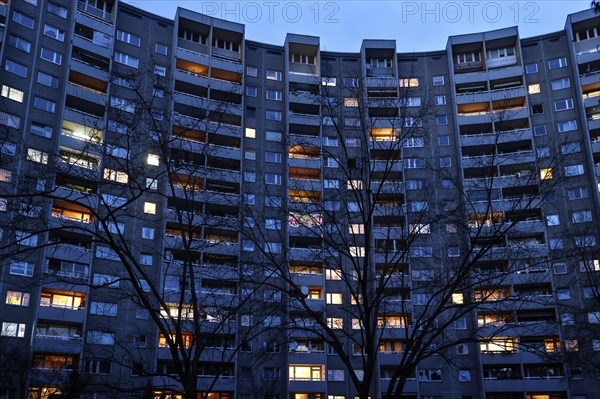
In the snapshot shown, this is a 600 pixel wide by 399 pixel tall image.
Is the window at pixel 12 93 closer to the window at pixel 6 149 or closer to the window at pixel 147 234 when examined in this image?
the window at pixel 6 149

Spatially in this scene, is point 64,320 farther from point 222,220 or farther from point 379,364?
point 222,220

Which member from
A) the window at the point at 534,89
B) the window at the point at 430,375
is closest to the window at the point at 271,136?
the window at the point at 534,89

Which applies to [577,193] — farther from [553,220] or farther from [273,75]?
[273,75]

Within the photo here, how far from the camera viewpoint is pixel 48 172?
14.9 metres

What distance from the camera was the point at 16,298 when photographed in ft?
193

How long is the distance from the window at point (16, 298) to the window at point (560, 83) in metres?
70.3

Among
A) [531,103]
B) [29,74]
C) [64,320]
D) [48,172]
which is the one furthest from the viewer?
[531,103]

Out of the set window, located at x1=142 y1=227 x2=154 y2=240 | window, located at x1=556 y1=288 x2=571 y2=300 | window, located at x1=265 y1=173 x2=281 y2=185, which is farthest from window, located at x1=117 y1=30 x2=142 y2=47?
window, located at x1=556 y1=288 x2=571 y2=300

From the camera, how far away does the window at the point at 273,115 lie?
83062 millimetres

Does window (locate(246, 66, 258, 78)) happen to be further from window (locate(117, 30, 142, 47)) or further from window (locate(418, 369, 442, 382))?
window (locate(418, 369, 442, 382))

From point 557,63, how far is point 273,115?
1570 inches

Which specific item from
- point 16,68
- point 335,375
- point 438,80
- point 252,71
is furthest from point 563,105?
point 16,68

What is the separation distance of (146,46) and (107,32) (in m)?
5.53

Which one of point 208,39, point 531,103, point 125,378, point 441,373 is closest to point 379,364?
point 441,373
